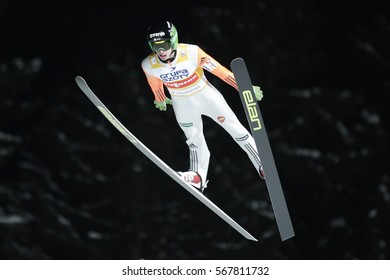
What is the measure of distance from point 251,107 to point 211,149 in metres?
6.79

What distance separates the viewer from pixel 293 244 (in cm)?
1535

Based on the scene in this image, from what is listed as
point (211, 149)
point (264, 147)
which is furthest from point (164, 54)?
point (211, 149)

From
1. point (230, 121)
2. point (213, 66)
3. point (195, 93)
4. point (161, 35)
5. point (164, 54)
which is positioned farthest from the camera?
point (230, 121)

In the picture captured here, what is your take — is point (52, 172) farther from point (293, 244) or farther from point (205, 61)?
point (205, 61)

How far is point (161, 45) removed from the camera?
750 centimetres

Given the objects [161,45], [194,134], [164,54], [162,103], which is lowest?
[194,134]

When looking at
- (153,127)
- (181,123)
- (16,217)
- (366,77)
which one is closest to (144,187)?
(153,127)

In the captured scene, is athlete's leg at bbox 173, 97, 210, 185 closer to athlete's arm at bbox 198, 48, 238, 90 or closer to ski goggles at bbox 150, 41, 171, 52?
athlete's arm at bbox 198, 48, 238, 90

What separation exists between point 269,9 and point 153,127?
2069 millimetres

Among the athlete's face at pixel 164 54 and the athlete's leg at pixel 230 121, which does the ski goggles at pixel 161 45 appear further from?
the athlete's leg at pixel 230 121

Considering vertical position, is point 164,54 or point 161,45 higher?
point 161,45

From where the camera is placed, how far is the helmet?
7.42 m

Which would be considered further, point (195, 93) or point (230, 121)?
point (230, 121)

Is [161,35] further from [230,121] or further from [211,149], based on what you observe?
[211,149]
